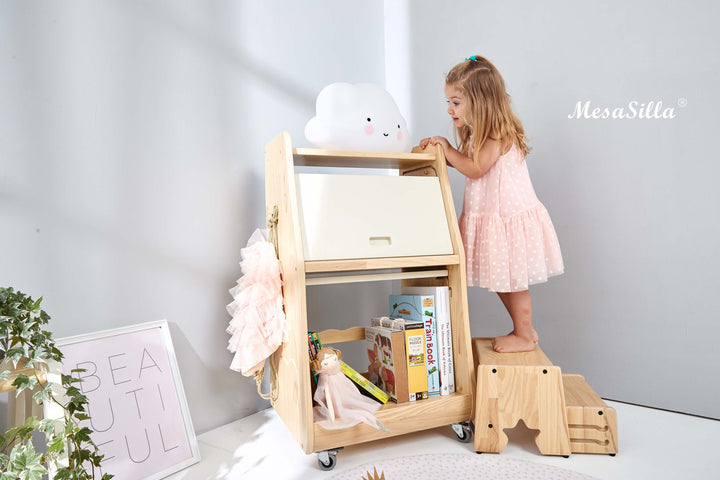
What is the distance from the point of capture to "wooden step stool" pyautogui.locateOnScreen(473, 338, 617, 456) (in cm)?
122

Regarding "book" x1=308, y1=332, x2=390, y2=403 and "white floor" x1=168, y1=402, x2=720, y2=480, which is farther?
"book" x1=308, y1=332, x2=390, y2=403

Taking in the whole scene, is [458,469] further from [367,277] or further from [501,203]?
[501,203]

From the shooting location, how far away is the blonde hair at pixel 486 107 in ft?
4.78

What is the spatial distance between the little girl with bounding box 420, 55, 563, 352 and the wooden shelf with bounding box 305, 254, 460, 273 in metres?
0.16

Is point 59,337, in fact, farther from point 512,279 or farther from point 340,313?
point 512,279

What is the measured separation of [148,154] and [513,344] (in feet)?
3.94

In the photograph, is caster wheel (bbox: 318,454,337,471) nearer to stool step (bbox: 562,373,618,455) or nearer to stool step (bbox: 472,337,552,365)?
stool step (bbox: 472,337,552,365)

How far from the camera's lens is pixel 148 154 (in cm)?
133

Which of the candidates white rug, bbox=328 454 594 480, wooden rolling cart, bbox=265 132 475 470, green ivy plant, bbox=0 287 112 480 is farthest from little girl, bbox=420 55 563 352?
green ivy plant, bbox=0 287 112 480

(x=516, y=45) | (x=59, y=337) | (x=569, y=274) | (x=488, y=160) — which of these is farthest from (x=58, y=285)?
(x=516, y=45)

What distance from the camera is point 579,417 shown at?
1.24 metres

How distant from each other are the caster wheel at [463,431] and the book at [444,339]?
9cm

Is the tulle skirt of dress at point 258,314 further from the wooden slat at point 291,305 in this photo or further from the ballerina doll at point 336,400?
the ballerina doll at point 336,400

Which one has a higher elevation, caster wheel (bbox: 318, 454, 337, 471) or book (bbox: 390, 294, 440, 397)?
book (bbox: 390, 294, 440, 397)
